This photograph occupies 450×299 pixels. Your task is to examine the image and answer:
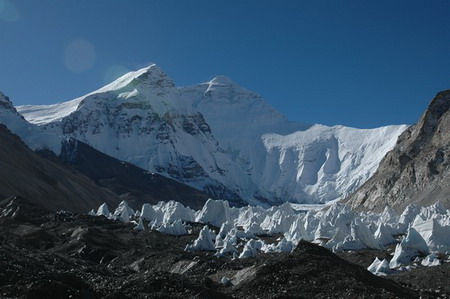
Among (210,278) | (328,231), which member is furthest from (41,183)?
(210,278)

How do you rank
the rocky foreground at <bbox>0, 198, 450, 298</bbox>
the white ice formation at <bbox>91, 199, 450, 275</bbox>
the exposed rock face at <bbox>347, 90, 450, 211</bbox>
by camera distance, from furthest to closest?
1. the exposed rock face at <bbox>347, 90, 450, 211</bbox>
2. the white ice formation at <bbox>91, 199, 450, 275</bbox>
3. the rocky foreground at <bbox>0, 198, 450, 298</bbox>

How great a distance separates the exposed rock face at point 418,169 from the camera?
144500 millimetres

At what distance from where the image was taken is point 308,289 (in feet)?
104

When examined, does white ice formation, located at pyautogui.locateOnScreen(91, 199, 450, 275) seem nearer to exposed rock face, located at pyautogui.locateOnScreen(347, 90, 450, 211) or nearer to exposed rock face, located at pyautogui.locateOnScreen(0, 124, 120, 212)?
exposed rock face, located at pyautogui.locateOnScreen(0, 124, 120, 212)

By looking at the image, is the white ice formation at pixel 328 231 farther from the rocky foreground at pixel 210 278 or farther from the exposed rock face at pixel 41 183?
the exposed rock face at pixel 41 183

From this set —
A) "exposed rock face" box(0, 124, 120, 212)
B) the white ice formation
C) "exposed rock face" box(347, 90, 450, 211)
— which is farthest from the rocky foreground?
"exposed rock face" box(347, 90, 450, 211)

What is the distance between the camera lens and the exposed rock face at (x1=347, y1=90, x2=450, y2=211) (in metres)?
144

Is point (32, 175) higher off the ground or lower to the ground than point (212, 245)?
higher

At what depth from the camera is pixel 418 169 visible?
154000 millimetres

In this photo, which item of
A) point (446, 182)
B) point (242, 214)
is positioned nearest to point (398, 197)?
point (446, 182)

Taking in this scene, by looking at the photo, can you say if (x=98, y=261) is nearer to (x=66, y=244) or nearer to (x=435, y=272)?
(x=66, y=244)

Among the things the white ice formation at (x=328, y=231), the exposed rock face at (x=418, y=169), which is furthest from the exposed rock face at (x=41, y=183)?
the exposed rock face at (x=418, y=169)

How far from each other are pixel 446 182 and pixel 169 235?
75790 millimetres

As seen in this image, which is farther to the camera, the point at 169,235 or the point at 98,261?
the point at 169,235
